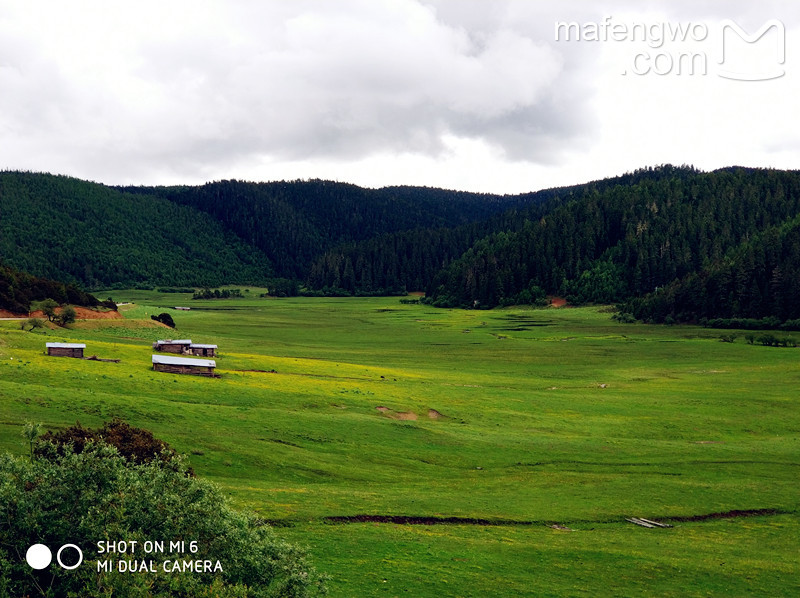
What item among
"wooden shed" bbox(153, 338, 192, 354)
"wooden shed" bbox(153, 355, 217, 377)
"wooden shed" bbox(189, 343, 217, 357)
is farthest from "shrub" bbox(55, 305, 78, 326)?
"wooden shed" bbox(153, 355, 217, 377)

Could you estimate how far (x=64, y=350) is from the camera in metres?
72.6

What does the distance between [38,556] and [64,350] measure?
55.4m

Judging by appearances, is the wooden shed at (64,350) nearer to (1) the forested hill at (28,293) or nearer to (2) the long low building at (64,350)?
(2) the long low building at (64,350)

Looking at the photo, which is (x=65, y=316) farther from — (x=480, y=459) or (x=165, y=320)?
(x=480, y=459)

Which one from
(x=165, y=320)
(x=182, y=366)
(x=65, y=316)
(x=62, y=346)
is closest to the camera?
(x=182, y=366)

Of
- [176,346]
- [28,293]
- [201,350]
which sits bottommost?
[201,350]

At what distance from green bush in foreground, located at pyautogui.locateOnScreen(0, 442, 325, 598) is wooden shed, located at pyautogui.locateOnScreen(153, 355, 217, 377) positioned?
46.0 metres

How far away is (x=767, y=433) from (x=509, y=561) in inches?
A: 1745

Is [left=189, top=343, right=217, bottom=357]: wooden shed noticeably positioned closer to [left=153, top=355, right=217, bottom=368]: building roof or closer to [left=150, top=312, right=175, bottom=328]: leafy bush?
[left=153, top=355, right=217, bottom=368]: building roof

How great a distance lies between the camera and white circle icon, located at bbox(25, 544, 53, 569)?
21531 mm

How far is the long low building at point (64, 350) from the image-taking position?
237ft

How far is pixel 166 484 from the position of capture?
24.6m

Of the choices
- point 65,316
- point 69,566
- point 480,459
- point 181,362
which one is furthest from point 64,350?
point 69,566

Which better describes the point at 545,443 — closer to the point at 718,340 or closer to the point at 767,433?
the point at 767,433
